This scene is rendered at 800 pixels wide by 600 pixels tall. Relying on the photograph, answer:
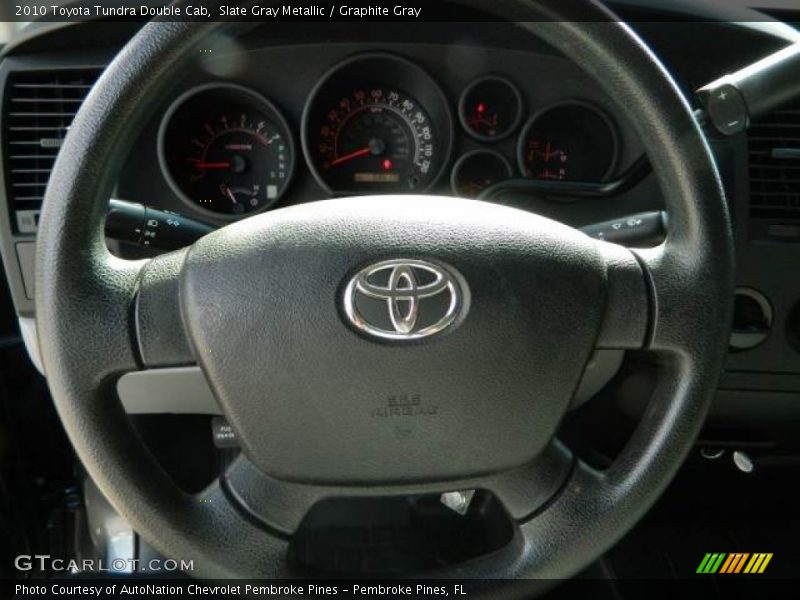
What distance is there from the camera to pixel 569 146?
5.37 feet

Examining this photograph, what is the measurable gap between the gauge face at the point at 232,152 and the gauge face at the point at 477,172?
30 cm

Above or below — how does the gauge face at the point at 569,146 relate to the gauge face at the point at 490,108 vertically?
below

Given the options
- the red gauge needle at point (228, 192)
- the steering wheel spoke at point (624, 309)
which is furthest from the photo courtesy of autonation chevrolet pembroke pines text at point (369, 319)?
the red gauge needle at point (228, 192)

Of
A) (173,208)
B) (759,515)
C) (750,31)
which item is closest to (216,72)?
(173,208)

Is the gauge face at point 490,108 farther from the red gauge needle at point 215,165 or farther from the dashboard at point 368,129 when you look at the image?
the red gauge needle at point 215,165

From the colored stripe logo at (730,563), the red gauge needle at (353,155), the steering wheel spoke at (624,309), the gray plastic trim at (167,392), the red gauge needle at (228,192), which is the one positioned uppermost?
the red gauge needle at (353,155)

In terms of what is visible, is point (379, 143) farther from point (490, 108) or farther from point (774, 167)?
point (774, 167)

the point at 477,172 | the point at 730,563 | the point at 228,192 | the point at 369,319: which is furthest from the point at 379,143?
the point at 730,563

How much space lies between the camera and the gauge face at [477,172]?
1.59 metres

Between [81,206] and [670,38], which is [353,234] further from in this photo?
[670,38]

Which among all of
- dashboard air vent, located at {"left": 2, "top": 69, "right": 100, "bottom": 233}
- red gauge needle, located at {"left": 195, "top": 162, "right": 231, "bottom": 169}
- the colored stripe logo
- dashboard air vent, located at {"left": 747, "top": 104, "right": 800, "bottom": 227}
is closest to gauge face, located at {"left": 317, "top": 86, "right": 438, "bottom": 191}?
red gauge needle, located at {"left": 195, "top": 162, "right": 231, "bottom": 169}

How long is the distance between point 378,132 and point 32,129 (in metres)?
0.59

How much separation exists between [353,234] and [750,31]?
0.90 metres

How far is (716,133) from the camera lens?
0.99m
